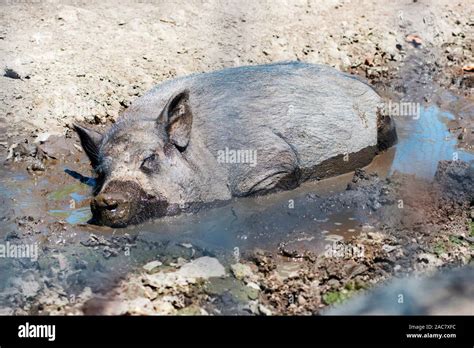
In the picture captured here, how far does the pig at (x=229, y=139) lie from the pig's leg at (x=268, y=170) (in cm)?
1

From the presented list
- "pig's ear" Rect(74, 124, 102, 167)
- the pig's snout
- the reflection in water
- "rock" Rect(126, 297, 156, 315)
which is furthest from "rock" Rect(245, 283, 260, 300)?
the reflection in water

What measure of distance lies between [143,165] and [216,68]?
12.4ft

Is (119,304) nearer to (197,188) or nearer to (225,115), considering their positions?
(197,188)

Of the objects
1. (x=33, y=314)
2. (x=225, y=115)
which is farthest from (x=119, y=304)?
(x=225, y=115)

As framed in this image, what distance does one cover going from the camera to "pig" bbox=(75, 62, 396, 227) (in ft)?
23.8

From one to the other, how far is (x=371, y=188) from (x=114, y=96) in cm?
386

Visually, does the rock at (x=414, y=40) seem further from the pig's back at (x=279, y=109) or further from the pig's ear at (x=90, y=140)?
the pig's ear at (x=90, y=140)

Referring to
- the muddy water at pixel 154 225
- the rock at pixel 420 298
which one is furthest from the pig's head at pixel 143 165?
the rock at pixel 420 298

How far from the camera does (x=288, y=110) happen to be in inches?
320

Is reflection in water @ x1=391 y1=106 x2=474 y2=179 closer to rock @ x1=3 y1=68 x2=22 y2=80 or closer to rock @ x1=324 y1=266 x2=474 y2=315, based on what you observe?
rock @ x1=324 y1=266 x2=474 y2=315

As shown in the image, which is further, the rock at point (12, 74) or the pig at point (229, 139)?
the rock at point (12, 74)

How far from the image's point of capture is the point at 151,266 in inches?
241

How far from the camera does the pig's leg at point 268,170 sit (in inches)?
305

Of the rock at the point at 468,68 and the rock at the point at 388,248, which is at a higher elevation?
the rock at the point at 388,248
